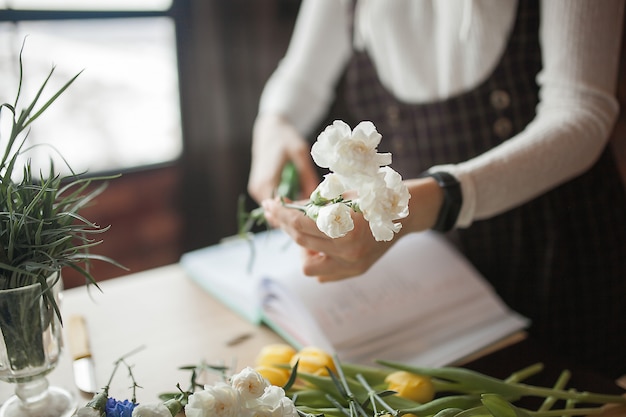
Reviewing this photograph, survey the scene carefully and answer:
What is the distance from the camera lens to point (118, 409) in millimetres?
508

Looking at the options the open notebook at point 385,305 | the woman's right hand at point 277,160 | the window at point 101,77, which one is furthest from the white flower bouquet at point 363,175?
the window at point 101,77

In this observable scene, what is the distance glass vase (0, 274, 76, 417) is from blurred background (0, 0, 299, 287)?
123 centimetres

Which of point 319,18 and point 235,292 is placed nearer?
point 235,292

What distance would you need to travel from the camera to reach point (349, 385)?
0.65 metres

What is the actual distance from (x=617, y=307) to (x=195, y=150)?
146 centimetres

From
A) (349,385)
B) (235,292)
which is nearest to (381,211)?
(349,385)

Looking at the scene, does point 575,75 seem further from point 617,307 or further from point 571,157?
point 617,307

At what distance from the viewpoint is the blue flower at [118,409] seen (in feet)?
1.65

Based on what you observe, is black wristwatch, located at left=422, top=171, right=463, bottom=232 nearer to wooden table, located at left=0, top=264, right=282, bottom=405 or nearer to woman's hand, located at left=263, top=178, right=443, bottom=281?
woman's hand, located at left=263, top=178, right=443, bottom=281

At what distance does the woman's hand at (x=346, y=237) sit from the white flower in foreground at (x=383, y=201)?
162 mm

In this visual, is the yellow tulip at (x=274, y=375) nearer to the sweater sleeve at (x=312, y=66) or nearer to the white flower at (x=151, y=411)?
the white flower at (x=151, y=411)

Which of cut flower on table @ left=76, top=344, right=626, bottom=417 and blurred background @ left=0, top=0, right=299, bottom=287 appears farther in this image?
blurred background @ left=0, top=0, right=299, bottom=287

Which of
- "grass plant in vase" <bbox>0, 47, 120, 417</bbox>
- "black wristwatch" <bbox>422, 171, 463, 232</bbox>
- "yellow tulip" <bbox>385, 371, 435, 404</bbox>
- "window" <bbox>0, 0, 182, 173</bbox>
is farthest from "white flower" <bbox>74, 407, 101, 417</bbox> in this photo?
"window" <bbox>0, 0, 182, 173</bbox>

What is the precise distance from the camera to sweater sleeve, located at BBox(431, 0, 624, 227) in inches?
29.9
